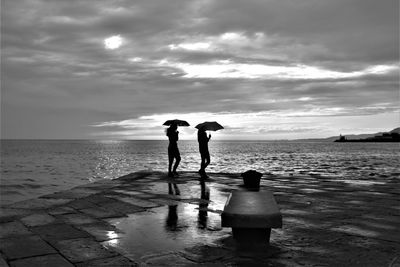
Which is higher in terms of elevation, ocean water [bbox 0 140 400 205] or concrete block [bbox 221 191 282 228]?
concrete block [bbox 221 191 282 228]

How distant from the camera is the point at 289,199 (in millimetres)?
9547

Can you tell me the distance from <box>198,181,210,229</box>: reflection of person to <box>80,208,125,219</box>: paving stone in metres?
1.61

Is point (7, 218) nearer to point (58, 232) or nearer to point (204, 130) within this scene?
point (58, 232)

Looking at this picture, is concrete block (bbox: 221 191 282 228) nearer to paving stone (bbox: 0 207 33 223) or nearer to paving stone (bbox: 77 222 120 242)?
paving stone (bbox: 77 222 120 242)

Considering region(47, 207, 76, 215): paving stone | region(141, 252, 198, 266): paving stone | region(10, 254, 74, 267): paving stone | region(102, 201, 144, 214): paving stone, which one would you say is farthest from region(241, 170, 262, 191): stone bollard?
region(10, 254, 74, 267): paving stone

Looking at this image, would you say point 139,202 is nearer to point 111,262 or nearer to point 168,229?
point 168,229

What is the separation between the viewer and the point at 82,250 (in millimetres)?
4875

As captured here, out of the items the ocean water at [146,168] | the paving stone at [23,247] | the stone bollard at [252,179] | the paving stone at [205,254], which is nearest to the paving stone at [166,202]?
the stone bollard at [252,179]

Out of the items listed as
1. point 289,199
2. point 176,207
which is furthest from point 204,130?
point 176,207

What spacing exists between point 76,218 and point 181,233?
2334mm

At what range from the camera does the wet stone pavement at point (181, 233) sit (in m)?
4.53

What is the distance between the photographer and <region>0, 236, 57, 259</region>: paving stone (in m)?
4.73

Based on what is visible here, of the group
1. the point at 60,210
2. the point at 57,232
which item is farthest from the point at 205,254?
the point at 60,210

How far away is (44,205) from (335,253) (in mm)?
6396
